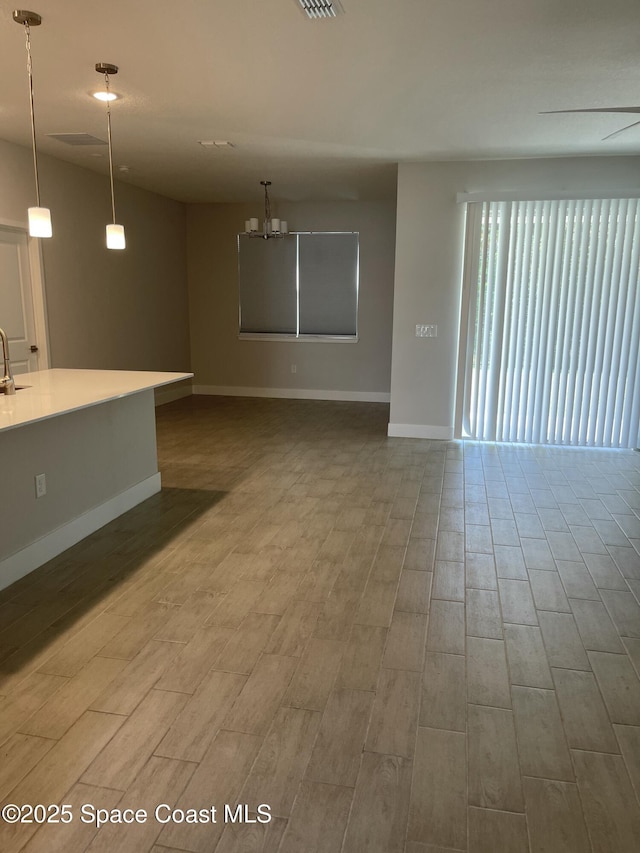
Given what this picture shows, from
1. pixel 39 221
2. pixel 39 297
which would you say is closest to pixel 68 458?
pixel 39 221

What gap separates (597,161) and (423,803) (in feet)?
18.5

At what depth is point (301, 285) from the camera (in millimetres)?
8500

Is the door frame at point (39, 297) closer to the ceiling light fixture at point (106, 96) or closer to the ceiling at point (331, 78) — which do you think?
the ceiling at point (331, 78)

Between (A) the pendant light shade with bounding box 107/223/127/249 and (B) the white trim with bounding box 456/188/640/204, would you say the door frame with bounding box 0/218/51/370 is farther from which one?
(B) the white trim with bounding box 456/188/640/204

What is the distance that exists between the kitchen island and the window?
4.52 m

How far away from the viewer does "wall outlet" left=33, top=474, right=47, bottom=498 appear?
324 centimetres

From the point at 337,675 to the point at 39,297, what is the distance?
187 inches

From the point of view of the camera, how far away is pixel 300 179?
674 centimetres

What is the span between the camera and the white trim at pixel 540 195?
5.49 m

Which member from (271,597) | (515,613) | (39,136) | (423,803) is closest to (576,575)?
(515,613)

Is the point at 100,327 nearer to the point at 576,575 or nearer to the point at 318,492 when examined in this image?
the point at 318,492

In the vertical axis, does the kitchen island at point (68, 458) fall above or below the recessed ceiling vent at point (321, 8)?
below

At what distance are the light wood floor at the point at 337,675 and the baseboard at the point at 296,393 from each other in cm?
425

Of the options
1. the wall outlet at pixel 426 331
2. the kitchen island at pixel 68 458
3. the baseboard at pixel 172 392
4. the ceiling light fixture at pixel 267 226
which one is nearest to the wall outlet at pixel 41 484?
the kitchen island at pixel 68 458
